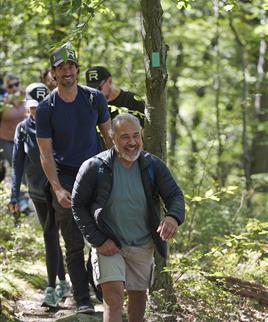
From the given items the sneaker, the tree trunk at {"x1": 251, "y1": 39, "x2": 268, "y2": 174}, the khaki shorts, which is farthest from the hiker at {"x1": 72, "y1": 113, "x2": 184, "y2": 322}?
the tree trunk at {"x1": 251, "y1": 39, "x2": 268, "y2": 174}

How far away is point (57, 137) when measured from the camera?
6324 millimetres

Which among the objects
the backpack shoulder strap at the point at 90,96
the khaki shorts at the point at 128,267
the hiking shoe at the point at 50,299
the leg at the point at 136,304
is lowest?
the hiking shoe at the point at 50,299

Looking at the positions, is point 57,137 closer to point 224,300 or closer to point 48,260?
point 48,260

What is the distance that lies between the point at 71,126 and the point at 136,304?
1827 millimetres

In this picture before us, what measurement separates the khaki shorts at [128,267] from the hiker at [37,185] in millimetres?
1827

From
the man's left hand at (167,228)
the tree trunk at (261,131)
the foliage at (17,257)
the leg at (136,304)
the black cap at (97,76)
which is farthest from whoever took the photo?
the tree trunk at (261,131)

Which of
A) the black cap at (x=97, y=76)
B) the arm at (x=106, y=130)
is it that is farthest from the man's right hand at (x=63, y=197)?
the black cap at (x=97, y=76)

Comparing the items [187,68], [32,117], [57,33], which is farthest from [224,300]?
[187,68]

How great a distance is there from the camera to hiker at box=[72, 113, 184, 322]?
509 cm

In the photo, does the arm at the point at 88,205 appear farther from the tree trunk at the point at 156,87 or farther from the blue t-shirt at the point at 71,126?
the tree trunk at the point at 156,87

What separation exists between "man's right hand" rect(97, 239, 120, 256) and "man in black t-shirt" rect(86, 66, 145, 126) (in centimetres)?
269

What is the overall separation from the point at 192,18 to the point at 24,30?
6.12 meters

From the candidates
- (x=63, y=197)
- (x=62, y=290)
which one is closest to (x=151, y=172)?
(x=63, y=197)

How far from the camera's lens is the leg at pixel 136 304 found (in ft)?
17.9
